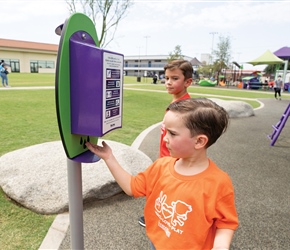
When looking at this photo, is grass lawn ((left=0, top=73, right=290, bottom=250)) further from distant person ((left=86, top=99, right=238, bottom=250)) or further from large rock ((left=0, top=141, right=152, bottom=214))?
distant person ((left=86, top=99, right=238, bottom=250))

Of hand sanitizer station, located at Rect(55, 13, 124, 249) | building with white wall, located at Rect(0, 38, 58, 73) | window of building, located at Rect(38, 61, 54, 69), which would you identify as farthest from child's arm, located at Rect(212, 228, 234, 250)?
window of building, located at Rect(38, 61, 54, 69)

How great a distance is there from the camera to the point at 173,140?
110cm

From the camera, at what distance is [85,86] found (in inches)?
41.9

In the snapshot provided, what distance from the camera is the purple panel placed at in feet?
3.40

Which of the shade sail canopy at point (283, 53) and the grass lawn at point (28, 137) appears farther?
the shade sail canopy at point (283, 53)

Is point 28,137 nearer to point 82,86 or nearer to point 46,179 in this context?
point 46,179

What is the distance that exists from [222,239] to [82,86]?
0.84m

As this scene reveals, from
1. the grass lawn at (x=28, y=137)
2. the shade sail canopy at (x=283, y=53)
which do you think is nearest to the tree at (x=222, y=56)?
the shade sail canopy at (x=283, y=53)

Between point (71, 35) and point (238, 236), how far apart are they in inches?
83.4

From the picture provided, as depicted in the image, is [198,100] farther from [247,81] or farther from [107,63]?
[247,81]

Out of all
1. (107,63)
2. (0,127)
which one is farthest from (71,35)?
(0,127)

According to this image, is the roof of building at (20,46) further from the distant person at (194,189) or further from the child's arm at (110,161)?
the distant person at (194,189)

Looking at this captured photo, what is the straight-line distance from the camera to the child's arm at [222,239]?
3.31ft

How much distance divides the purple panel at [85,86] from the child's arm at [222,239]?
64 centimetres
